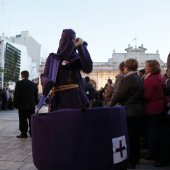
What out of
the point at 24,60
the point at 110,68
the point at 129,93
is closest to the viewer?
the point at 129,93

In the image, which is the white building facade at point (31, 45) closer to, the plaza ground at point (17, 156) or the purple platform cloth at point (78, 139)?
the plaza ground at point (17, 156)

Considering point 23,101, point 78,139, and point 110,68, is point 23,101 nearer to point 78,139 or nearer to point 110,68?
point 78,139

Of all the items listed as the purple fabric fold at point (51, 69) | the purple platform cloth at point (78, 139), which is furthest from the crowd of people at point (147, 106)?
the purple platform cloth at point (78, 139)

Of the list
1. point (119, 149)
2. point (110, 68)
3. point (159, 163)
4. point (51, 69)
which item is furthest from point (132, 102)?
point (110, 68)

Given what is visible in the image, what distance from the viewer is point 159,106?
183 inches

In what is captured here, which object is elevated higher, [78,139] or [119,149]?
[78,139]

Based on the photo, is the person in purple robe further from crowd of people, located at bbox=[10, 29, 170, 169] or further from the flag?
the flag

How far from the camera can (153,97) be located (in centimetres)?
464

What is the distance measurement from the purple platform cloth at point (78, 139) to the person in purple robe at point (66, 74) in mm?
596

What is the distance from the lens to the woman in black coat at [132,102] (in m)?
4.21

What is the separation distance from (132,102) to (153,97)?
497mm

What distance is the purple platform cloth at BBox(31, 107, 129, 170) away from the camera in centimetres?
245

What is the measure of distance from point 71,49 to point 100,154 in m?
1.16

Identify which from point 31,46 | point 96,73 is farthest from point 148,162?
point 31,46
